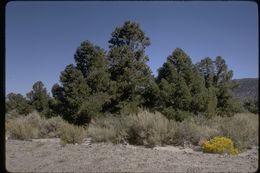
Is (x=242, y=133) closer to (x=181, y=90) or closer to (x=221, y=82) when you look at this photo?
(x=181, y=90)

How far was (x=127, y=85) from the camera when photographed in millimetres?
23312

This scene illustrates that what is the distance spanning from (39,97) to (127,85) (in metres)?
9.51

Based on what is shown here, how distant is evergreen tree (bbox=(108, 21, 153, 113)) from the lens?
23.1 m

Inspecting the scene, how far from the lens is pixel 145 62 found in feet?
81.7

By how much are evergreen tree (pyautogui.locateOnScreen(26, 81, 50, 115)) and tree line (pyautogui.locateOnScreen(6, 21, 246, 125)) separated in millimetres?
5055

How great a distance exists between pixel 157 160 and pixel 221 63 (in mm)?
22678

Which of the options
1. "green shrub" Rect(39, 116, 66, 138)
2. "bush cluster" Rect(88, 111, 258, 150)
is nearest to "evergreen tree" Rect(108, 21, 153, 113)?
"green shrub" Rect(39, 116, 66, 138)

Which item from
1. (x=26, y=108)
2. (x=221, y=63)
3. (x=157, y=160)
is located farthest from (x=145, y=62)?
(x=157, y=160)

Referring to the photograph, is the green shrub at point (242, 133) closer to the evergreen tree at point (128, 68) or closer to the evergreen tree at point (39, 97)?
the evergreen tree at point (128, 68)

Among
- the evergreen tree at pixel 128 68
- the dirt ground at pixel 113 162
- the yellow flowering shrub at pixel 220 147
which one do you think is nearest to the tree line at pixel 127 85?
the evergreen tree at pixel 128 68

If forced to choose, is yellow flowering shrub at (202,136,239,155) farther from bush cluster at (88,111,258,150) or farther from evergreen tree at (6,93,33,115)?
evergreen tree at (6,93,33,115)

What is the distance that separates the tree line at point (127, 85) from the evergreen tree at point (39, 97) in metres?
5.05

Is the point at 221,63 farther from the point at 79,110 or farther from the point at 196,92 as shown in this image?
the point at 79,110

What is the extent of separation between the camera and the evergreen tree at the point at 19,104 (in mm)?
30094
